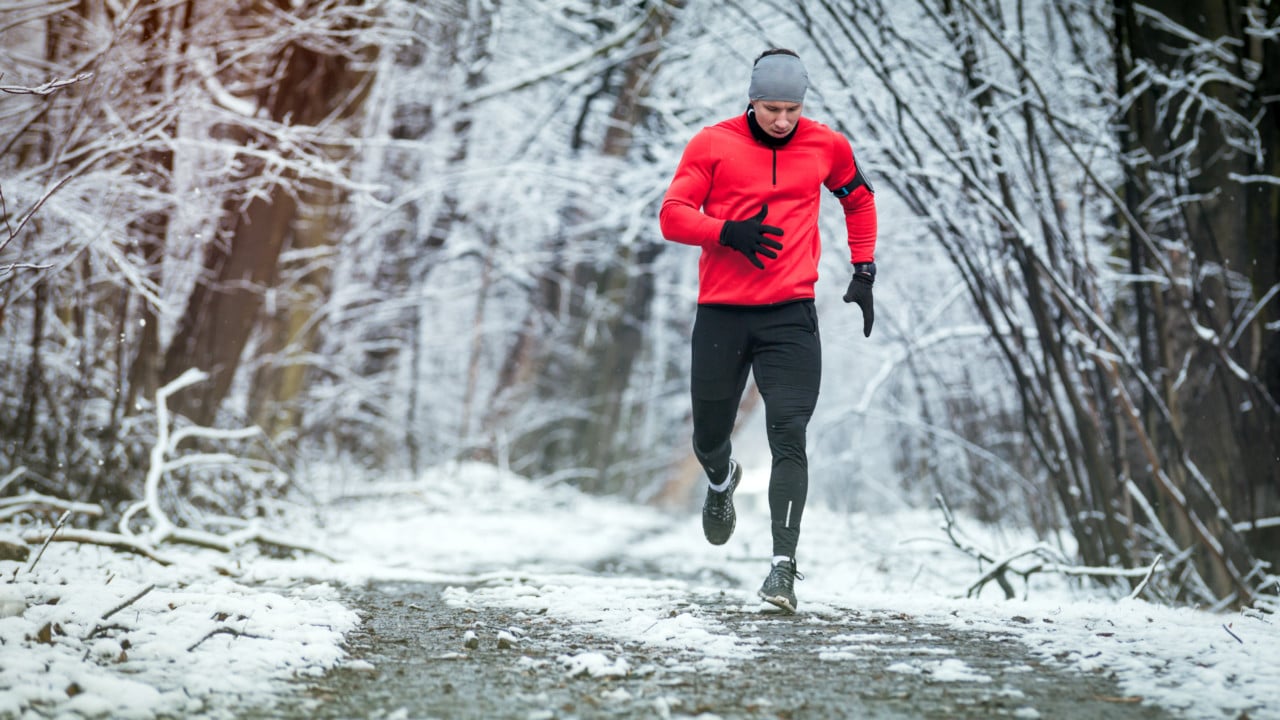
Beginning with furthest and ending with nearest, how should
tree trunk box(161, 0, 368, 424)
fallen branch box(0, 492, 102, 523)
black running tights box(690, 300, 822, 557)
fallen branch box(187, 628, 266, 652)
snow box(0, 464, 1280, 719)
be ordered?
tree trunk box(161, 0, 368, 424), fallen branch box(0, 492, 102, 523), black running tights box(690, 300, 822, 557), fallen branch box(187, 628, 266, 652), snow box(0, 464, 1280, 719)

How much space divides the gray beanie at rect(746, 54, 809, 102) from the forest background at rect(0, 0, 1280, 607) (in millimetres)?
1721

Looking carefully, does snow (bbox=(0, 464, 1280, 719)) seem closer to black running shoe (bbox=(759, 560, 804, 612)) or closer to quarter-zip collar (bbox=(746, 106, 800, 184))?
black running shoe (bbox=(759, 560, 804, 612))

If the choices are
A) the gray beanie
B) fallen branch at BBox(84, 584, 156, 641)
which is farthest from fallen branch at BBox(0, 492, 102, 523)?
the gray beanie

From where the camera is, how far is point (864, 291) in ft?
13.5

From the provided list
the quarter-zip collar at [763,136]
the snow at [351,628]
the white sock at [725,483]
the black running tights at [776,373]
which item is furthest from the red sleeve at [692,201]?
the snow at [351,628]

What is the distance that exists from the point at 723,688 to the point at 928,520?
8616 mm

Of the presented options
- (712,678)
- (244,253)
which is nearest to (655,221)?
(244,253)

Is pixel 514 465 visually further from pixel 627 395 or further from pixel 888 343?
pixel 888 343

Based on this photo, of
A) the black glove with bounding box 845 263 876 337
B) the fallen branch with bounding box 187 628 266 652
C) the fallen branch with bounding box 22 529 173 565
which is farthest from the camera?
the fallen branch with bounding box 22 529 173 565

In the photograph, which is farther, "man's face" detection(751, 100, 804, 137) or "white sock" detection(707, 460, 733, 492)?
"white sock" detection(707, 460, 733, 492)

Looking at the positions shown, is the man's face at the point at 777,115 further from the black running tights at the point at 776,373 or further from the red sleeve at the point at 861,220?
the black running tights at the point at 776,373

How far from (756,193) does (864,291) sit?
572mm

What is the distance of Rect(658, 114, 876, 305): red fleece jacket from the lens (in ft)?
12.8

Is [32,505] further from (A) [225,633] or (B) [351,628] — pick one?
(A) [225,633]
